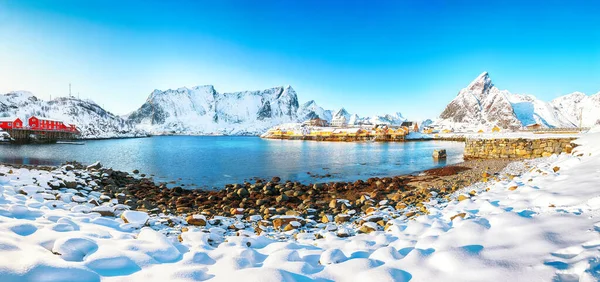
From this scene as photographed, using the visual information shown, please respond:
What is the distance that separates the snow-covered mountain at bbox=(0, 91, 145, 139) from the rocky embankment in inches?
5617

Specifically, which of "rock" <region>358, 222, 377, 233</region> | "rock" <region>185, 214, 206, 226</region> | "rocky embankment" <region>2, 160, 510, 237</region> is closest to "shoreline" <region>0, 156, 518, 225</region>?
"rocky embankment" <region>2, 160, 510, 237</region>

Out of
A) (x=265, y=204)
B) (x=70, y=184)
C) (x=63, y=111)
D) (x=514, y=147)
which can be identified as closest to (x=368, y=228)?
(x=265, y=204)

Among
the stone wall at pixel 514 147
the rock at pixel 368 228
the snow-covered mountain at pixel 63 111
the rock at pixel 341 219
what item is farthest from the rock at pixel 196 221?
the snow-covered mountain at pixel 63 111

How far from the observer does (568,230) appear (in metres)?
3.03

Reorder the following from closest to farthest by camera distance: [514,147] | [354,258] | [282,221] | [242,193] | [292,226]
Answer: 1. [354,258]
2. [292,226]
3. [282,221]
4. [242,193]
5. [514,147]

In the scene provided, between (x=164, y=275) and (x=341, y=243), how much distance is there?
2989 mm

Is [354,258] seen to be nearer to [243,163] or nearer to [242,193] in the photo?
[242,193]

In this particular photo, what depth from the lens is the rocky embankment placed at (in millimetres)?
7383

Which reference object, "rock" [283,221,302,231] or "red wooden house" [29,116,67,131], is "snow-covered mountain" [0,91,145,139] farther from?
"rock" [283,221,302,231]

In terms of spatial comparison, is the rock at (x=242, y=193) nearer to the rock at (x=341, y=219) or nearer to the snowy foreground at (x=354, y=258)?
the rock at (x=341, y=219)

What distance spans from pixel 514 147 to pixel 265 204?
2529cm

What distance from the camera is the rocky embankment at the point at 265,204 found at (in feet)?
24.2

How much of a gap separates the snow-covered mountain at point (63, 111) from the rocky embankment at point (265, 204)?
142684 millimetres

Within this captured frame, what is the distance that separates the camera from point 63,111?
545ft
